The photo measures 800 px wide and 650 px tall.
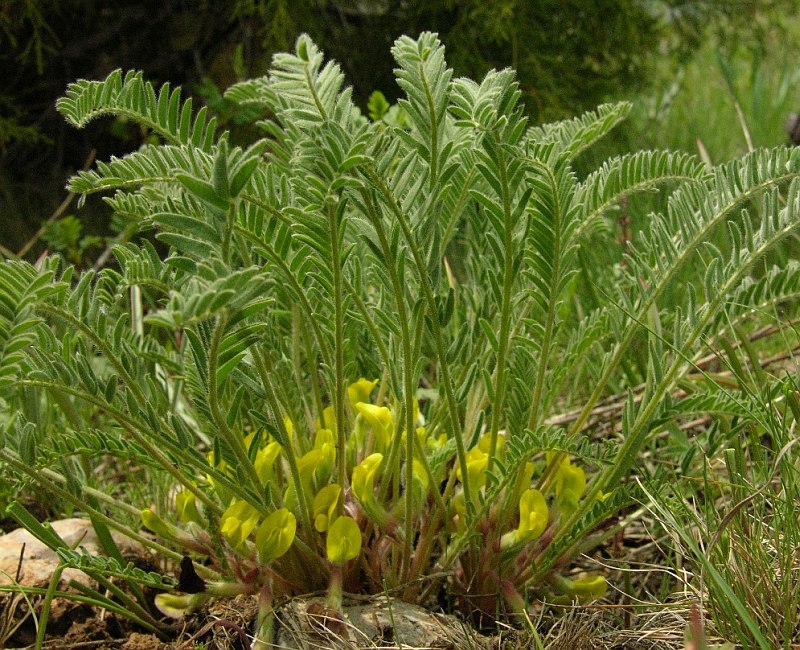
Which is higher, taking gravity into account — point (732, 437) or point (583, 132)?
point (583, 132)

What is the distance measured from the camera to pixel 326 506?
3.73 ft

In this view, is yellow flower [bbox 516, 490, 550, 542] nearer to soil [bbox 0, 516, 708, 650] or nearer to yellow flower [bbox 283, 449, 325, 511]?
soil [bbox 0, 516, 708, 650]

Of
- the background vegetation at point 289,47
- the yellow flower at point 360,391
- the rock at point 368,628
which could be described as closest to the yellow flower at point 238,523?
the rock at point 368,628

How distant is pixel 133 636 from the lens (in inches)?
47.5

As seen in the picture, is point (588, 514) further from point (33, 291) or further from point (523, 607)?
point (33, 291)

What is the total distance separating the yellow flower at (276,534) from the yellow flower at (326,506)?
5 centimetres

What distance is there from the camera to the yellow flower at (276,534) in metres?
1.06

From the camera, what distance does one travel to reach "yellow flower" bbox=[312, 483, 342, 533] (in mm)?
1106

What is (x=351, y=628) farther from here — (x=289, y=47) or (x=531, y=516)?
Answer: (x=289, y=47)

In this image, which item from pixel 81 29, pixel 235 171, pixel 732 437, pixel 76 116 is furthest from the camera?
pixel 81 29

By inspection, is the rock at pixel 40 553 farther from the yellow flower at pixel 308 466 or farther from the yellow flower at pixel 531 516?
the yellow flower at pixel 531 516

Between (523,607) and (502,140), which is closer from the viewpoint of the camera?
(502,140)

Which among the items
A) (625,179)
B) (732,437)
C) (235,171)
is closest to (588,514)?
(732,437)

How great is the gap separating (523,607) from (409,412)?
0.30 meters
